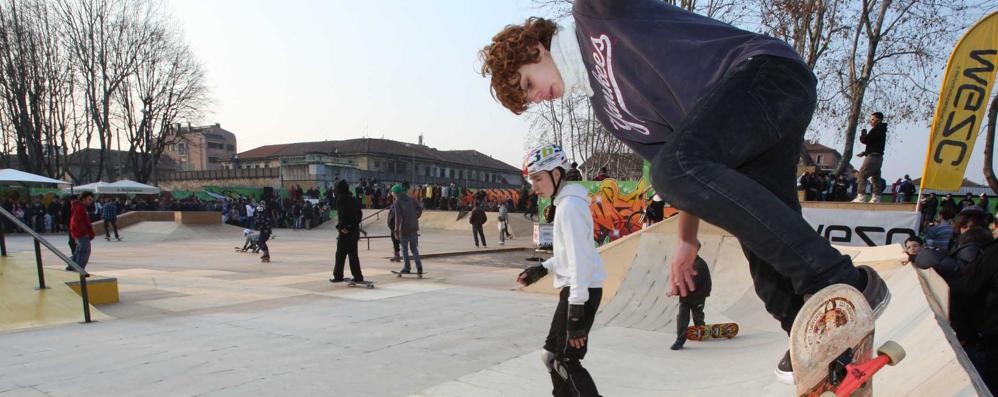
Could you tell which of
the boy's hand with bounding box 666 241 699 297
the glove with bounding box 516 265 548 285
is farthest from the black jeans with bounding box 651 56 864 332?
the glove with bounding box 516 265 548 285

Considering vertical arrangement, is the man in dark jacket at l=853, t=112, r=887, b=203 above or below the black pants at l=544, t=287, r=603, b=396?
above

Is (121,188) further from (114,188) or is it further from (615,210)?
(615,210)

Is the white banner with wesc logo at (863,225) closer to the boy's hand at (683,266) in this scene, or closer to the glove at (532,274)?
the glove at (532,274)

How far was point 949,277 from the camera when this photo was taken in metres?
4.08

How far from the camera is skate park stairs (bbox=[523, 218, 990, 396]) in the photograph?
1876mm

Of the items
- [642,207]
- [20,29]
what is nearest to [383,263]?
[642,207]

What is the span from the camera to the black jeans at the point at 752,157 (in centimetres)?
125

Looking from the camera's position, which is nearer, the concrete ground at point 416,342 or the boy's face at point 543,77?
the boy's face at point 543,77

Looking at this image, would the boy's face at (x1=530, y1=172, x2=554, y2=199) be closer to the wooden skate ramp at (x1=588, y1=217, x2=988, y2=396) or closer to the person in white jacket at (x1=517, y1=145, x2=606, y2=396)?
the person in white jacket at (x1=517, y1=145, x2=606, y2=396)

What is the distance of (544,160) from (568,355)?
1212 mm

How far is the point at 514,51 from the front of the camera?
1839mm

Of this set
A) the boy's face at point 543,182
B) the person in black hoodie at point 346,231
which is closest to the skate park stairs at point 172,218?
the person in black hoodie at point 346,231

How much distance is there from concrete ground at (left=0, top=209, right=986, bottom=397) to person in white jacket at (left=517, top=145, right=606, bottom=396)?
899 millimetres

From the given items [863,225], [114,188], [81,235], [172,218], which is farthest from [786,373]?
[114,188]
